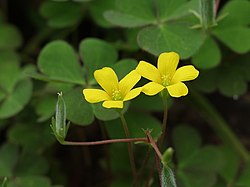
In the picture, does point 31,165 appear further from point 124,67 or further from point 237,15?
point 237,15

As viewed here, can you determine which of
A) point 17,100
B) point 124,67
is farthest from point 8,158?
point 124,67

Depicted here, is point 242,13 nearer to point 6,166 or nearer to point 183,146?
point 183,146

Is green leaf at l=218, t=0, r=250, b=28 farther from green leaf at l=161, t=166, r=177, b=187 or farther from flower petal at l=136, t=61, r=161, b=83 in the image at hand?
green leaf at l=161, t=166, r=177, b=187

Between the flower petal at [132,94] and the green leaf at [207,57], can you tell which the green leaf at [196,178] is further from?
the flower petal at [132,94]

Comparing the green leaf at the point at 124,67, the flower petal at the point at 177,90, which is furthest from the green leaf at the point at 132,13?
the flower petal at the point at 177,90

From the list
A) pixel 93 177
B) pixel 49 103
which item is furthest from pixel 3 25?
pixel 93 177

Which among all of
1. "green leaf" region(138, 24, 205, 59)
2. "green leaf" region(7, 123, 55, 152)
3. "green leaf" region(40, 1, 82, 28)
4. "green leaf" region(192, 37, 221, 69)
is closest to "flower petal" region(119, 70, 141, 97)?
"green leaf" region(138, 24, 205, 59)
